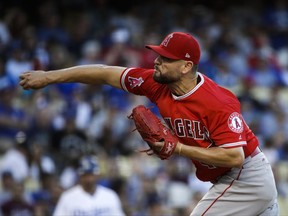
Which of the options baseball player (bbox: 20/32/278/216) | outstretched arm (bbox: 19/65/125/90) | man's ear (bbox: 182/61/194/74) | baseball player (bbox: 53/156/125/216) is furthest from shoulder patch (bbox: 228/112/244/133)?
baseball player (bbox: 53/156/125/216)

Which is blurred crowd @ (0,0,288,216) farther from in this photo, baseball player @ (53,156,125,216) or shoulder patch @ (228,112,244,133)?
shoulder patch @ (228,112,244,133)

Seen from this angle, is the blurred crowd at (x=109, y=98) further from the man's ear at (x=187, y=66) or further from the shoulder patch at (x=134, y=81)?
the man's ear at (x=187, y=66)

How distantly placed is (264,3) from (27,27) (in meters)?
6.08

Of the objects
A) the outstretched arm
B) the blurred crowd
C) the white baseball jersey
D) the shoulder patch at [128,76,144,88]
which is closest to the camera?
the outstretched arm

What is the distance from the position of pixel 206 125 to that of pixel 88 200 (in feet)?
9.43

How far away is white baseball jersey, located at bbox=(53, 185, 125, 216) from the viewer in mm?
7812

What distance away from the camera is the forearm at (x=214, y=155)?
5.16 meters

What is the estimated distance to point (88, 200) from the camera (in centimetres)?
789

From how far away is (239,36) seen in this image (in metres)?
14.0

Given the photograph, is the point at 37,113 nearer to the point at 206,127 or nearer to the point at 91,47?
the point at 91,47

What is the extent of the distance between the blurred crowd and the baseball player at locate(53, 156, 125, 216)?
121cm

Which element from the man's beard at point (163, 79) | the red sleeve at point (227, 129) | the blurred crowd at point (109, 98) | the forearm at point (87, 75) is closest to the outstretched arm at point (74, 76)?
the forearm at point (87, 75)

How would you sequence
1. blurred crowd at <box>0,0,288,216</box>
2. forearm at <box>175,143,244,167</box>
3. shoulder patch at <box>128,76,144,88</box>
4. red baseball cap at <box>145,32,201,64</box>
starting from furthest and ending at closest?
blurred crowd at <box>0,0,288,216</box>, shoulder patch at <box>128,76,144,88</box>, red baseball cap at <box>145,32,201,64</box>, forearm at <box>175,143,244,167</box>

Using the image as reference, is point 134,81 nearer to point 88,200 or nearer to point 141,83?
point 141,83
